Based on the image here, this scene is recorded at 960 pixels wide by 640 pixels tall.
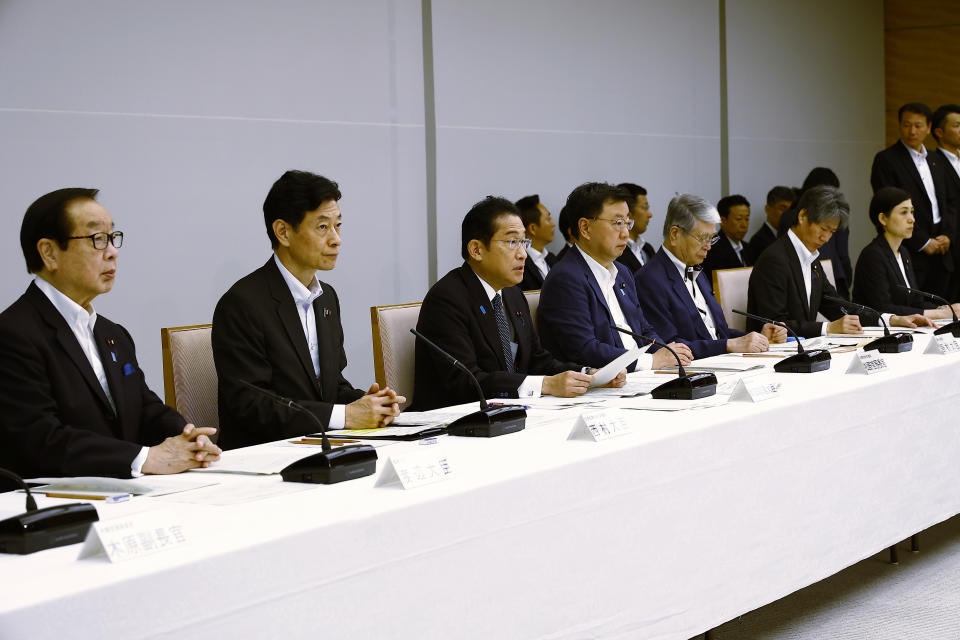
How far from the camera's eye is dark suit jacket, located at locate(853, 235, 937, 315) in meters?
5.00

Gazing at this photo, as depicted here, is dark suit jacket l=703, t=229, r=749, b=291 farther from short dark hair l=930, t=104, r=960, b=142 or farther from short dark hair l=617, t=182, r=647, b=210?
short dark hair l=930, t=104, r=960, b=142

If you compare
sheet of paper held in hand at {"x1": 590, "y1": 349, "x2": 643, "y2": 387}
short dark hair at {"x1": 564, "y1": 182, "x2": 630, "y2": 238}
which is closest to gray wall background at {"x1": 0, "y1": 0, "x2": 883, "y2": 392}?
short dark hair at {"x1": 564, "y1": 182, "x2": 630, "y2": 238}

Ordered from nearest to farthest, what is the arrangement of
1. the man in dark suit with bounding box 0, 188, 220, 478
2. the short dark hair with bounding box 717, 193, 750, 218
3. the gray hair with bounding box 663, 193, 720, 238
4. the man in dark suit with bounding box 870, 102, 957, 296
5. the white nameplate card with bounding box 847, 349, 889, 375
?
the man in dark suit with bounding box 0, 188, 220, 478, the white nameplate card with bounding box 847, 349, 889, 375, the gray hair with bounding box 663, 193, 720, 238, the man in dark suit with bounding box 870, 102, 957, 296, the short dark hair with bounding box 717, 193, 750, 218

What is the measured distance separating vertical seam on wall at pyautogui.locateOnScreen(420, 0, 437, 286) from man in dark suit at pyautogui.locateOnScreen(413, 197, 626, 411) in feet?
7.31

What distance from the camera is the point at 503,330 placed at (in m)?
3.25

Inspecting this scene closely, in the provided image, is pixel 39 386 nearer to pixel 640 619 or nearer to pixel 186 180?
pixel 640 619

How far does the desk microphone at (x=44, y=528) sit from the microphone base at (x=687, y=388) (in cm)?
149

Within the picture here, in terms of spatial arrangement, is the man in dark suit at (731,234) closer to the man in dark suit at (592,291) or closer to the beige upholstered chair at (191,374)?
the man in dark suit at (592,291)

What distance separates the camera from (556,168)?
6.18 metres

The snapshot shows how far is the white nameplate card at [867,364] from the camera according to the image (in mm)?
2860

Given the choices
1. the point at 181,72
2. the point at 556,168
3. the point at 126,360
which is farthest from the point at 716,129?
the point at 126,360

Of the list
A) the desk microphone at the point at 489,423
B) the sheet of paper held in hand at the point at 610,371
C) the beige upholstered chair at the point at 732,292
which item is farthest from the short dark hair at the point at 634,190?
the desk microphone at the point at 489,423

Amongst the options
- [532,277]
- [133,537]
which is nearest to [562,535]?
[133,537]

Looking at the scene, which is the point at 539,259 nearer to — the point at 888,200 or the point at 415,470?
the point at 888,200
